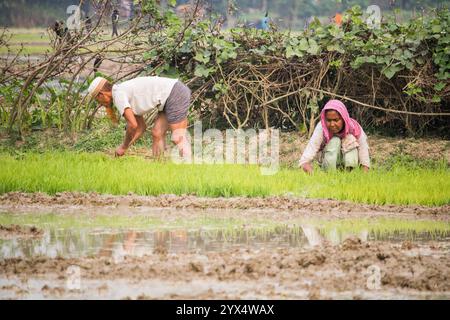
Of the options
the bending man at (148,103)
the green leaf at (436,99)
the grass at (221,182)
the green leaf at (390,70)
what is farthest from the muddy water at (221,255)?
the green leaf at (390,70)

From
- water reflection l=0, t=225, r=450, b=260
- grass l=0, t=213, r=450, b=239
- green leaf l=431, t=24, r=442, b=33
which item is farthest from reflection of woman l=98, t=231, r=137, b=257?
green leaf l=431, t=24, r=442, b=33

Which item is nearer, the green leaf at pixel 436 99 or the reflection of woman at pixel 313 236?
the reflection of woman at pixel 313 236

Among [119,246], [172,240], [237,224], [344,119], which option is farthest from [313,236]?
[344,119]

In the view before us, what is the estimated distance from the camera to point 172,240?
289 inches

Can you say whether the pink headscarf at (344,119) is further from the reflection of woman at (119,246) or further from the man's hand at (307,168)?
the reflection of woman at (119,246)

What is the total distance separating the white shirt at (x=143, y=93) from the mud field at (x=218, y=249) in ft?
5.81

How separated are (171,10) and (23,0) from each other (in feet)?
91.1

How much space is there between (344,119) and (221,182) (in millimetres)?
1403

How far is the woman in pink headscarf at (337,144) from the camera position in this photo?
10.1 m

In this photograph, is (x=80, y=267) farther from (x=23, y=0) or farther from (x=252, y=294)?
(x=23, y=0)

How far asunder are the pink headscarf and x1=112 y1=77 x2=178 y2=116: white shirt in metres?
1.70

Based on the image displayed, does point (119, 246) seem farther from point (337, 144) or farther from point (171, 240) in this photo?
point (337, 144)

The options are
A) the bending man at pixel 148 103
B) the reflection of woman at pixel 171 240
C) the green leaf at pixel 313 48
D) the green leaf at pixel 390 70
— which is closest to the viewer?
the reflection of woman at pixel 171 240
